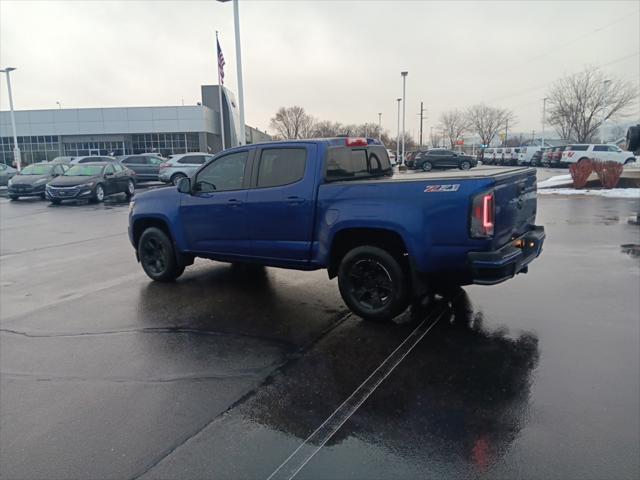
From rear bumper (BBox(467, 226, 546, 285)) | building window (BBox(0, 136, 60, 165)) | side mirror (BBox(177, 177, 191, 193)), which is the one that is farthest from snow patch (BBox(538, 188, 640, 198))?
building window (BBox(0, 136, 60, 165))

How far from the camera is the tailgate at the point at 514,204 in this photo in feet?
15.1

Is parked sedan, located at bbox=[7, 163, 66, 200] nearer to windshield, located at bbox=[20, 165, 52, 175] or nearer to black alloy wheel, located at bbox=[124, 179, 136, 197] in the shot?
windshield, located at bbox=[20, 165, 52, 175]

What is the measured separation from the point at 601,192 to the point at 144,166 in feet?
76.5

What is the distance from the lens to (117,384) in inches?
161

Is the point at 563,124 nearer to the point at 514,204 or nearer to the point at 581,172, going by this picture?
the point at 581,172

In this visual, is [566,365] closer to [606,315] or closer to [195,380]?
[606,315]

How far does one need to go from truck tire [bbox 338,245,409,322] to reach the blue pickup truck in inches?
0.5

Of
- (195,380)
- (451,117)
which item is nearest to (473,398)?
(195,380)

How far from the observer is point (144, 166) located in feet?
92.6

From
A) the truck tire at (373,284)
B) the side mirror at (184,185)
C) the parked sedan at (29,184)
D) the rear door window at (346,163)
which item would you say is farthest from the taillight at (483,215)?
the parked sedan at (29,184)

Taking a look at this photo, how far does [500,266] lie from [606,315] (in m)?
1.91

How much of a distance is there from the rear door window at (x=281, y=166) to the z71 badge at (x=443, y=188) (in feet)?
5.34

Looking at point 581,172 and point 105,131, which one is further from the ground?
point 105,131

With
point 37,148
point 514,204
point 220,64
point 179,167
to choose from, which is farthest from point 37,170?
point 37,148
